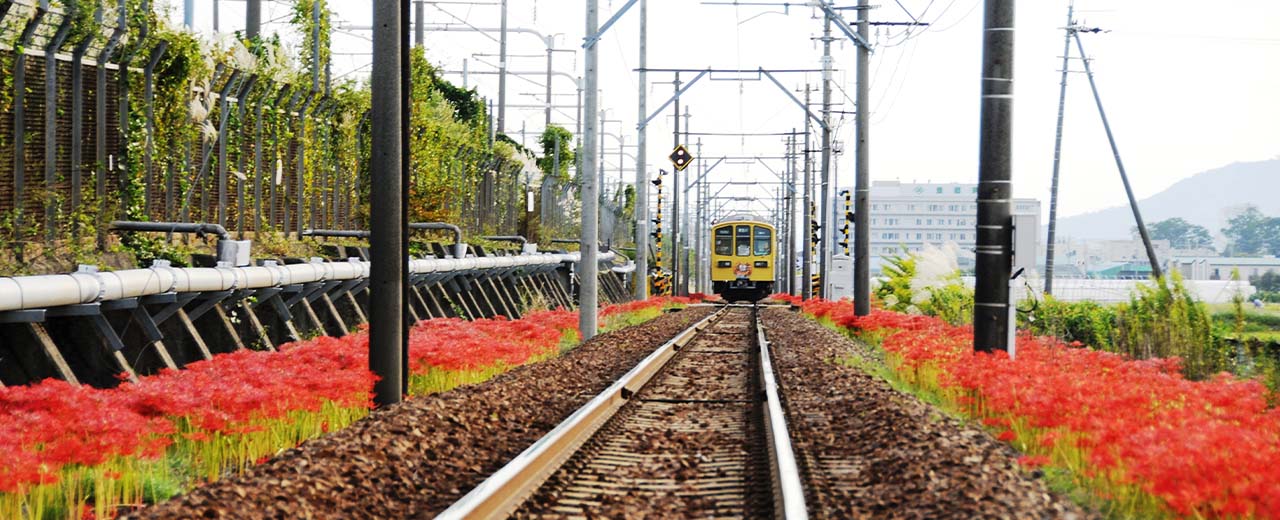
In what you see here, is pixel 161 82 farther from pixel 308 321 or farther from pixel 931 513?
pixel 931 513

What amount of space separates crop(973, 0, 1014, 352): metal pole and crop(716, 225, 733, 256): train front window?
36.3m

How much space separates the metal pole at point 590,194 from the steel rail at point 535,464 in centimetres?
753

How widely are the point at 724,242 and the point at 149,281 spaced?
3855cm

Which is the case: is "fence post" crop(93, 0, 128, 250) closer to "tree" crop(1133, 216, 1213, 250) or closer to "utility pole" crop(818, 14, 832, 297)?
"utility pole" crop(818, 14, 832, 297)

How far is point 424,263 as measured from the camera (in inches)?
797

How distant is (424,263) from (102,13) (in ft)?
24.1

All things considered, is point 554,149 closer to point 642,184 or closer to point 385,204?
point 642,184

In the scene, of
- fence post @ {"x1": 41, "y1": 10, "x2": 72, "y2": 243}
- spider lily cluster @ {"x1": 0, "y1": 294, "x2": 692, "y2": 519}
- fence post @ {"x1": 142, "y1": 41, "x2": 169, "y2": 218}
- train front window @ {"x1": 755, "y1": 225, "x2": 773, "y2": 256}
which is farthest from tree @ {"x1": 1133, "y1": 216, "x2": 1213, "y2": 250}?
spider lily cluster @ {"x1": 0, "y1": 294, "x2": 692, "y2": 519}

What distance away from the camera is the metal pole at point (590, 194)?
65.2ft

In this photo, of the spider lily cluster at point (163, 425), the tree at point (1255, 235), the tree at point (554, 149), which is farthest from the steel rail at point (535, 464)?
the tree at point (1255, 235)

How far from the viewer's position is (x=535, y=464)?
290 inches

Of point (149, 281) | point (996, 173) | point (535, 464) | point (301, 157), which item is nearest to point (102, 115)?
point (149, 281)

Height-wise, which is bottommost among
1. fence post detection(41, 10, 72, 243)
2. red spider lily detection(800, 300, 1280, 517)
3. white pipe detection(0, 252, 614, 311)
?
red spider lily detection(800, 300, 1280, 517)

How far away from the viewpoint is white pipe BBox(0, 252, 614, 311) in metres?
9.40
